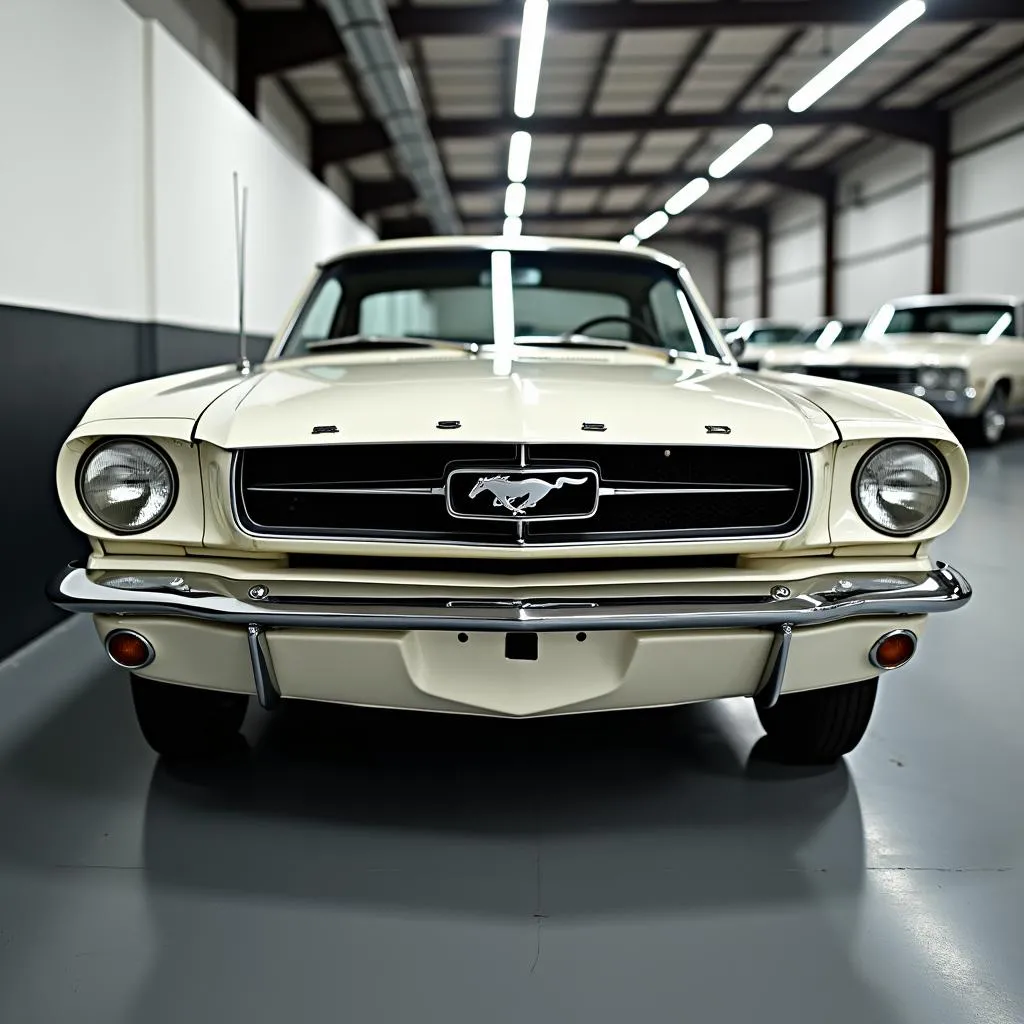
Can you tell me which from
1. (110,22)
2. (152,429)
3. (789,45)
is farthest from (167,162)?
(789,45)

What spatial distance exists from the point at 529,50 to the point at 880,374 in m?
4.45

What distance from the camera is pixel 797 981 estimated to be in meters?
1.67

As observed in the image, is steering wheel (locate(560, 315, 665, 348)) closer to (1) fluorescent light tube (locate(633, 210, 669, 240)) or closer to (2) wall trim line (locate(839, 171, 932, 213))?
(2) wall trim line (locate(839, 171, 932, 213))

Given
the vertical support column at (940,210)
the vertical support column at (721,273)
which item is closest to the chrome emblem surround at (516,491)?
the vertical support column at (940,210)

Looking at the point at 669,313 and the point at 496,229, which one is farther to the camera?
the point at 496,229

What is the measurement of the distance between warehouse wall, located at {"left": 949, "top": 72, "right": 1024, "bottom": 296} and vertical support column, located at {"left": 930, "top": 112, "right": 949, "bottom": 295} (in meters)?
0.09

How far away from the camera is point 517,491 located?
1.93m

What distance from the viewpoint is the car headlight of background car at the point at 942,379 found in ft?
30.1

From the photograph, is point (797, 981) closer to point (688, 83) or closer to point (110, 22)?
point (110, 22)

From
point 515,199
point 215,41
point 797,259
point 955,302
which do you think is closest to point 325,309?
point 215,41

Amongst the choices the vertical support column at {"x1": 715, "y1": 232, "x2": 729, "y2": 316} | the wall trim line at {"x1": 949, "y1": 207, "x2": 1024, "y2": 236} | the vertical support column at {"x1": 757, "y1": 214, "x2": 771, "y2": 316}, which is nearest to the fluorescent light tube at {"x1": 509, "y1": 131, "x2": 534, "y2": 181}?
the wall trim line at {"x1": 949, "y1": 207, "x2": 1024, "y2": 236}

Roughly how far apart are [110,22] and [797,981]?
4.49 metres

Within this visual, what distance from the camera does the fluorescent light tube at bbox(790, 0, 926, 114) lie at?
9.54 m

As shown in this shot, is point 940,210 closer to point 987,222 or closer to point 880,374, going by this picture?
point 987,222
